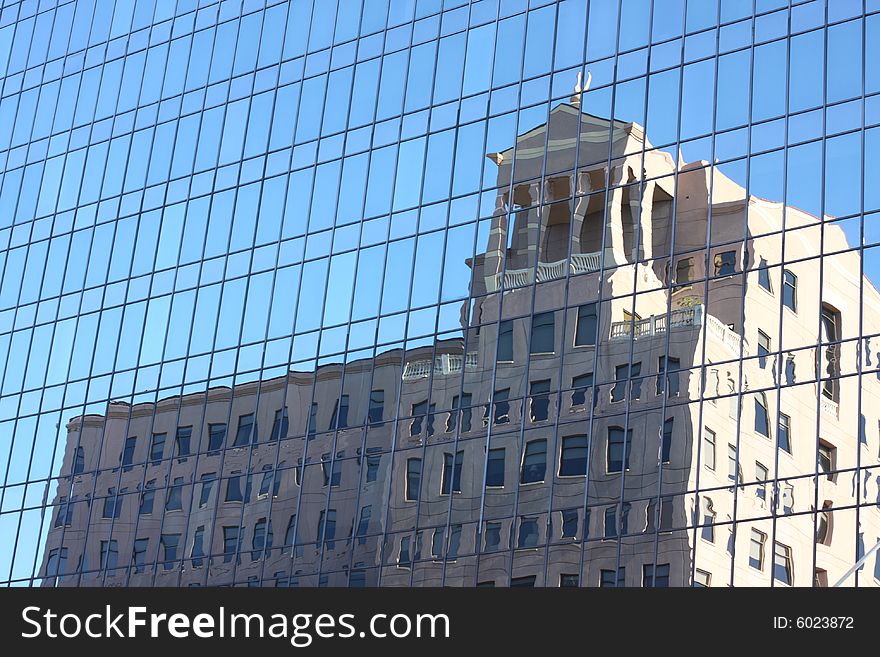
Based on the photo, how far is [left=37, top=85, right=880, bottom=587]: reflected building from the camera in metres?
42.5

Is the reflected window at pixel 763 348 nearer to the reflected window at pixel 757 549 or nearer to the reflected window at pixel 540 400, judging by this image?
the reflected window at pixel 757 549

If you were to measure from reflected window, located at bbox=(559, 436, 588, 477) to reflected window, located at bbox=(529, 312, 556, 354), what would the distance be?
122 inches

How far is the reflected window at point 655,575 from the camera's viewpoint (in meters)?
43.0

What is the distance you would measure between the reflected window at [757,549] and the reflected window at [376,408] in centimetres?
1324

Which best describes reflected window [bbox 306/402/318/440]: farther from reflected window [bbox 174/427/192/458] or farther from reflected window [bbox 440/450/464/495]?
reflected window [bbox 440/450/464/495]

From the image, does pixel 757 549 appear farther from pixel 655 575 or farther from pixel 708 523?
pixel 655 575

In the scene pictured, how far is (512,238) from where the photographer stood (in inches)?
1993

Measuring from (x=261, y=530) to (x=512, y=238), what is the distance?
12.1m

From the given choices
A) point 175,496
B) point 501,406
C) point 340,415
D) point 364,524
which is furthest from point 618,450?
point 175,496

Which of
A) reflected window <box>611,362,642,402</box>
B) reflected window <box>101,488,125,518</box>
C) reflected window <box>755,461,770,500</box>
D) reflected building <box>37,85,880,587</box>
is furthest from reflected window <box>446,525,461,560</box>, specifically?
reflected window <box>101,488,125,518</box>

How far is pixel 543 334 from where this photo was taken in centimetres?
4847

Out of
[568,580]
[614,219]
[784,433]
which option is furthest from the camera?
[614,219]

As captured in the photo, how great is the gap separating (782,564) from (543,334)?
10.5 meters

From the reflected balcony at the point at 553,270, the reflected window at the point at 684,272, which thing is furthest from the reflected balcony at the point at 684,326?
the reflected balcony at the point at 553,270
